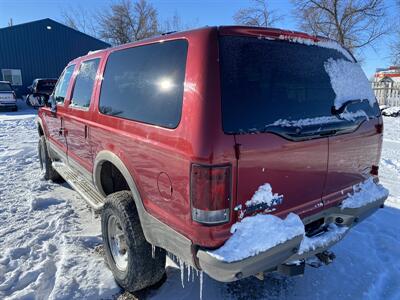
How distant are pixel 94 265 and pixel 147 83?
1.96 metres

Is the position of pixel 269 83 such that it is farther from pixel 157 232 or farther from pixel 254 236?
pixel 157 232

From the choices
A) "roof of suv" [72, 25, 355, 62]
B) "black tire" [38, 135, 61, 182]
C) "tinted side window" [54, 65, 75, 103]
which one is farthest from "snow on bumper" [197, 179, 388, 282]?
"black tire" [38, 135, 61, 182]

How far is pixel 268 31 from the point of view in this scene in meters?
2.28

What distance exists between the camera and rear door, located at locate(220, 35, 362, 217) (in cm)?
203

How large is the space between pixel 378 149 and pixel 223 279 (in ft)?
6.70

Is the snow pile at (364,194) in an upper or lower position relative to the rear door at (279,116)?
lower

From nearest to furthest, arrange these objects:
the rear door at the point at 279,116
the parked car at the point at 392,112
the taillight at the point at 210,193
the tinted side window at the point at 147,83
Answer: the taillight at the point at 210,193, the rear door at the point at 279,116, the tinted side window at the point at 147,83, the parked car at the point at 392,112

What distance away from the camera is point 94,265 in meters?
3.30

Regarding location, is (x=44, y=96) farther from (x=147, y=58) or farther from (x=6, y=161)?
Result: (x=147, y=58)

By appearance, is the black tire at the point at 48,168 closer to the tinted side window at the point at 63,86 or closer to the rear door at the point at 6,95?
the tinted side window at the point at 63,86

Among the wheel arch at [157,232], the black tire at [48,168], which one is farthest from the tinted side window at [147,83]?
the black tire at [48,168]

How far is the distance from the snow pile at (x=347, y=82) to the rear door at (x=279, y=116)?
3.1 inches

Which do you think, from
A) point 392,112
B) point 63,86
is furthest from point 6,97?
point 392,112

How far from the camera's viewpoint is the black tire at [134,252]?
264 centimetres
